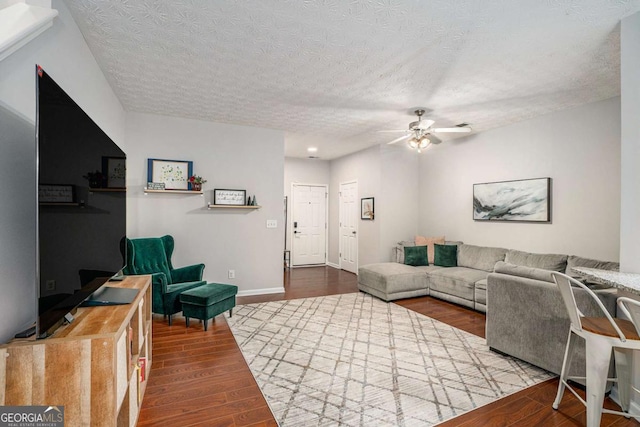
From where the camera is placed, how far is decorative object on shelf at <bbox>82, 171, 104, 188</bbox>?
5.24ft

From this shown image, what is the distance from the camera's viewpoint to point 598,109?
3.71 metres

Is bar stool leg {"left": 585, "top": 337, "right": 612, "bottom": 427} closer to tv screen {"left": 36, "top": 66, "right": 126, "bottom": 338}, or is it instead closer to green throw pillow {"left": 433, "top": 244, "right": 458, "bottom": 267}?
tv screen {"left": 36, "top": 66, "right": 126, "bottom": 338}

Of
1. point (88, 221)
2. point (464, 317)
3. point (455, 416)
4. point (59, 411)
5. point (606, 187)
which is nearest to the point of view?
point (59, 411)

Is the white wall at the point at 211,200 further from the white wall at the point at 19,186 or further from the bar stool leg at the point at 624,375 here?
the bar stool leg at the point at 624,375

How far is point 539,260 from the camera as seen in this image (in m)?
4.02

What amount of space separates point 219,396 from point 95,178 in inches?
66.5

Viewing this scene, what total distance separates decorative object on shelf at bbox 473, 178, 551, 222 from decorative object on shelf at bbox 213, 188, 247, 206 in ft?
12.8

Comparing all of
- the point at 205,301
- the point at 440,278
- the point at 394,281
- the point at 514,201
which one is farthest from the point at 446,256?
the point at 205,301

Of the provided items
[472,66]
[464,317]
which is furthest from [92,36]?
[464,317]

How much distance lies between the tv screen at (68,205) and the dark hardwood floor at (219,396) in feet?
3.36

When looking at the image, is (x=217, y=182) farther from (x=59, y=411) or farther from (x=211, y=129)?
(x=59, y=411)

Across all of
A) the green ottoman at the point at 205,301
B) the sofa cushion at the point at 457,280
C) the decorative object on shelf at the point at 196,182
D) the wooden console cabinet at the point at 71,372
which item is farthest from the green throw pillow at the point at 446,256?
the wooden console cabinet at the point at 71,372

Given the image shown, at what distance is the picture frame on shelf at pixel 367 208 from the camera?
20.7 ft

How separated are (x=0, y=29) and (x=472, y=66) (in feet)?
10.5
